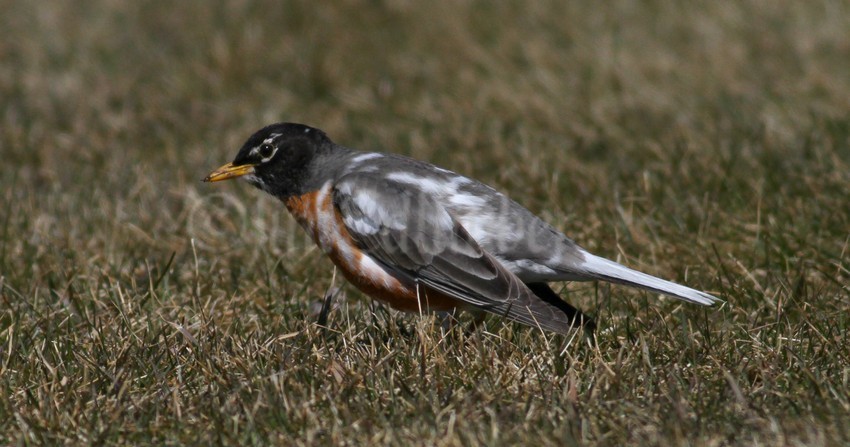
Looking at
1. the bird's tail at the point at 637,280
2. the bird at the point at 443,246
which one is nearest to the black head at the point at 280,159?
the bird at the point at 443,246

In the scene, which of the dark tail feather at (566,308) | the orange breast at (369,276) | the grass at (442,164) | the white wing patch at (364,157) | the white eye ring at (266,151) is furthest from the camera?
the white eye ring at (266,151)

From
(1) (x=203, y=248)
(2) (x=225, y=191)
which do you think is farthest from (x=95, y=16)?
(1) (x=203, y=248)

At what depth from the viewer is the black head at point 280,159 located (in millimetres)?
5949

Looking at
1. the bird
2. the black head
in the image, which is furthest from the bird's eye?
the bird

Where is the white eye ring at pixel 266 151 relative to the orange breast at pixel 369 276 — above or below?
above

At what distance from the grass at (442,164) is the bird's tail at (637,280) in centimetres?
18

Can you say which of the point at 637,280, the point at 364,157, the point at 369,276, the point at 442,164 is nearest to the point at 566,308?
the point at 637,280

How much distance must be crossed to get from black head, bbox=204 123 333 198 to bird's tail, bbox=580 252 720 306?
1486mm

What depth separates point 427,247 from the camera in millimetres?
5363

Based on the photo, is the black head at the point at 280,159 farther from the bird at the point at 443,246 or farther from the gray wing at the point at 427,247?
the gray wing at the point at 427,247

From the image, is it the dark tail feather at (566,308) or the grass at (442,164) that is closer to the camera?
the grass at (442,164)

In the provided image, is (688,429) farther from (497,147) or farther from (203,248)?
(497,147)

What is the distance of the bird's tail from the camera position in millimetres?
4957

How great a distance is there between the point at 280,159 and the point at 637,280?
6.32 feet
